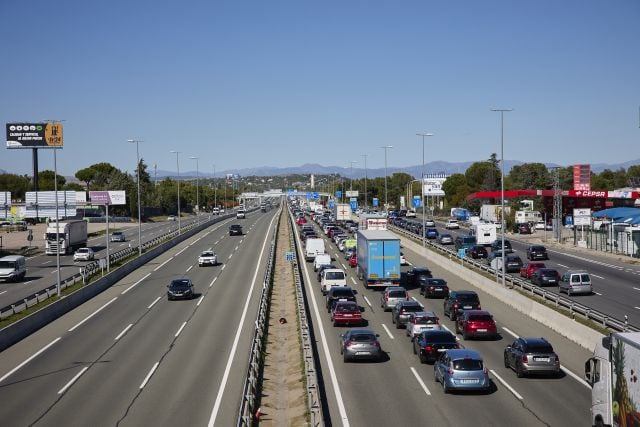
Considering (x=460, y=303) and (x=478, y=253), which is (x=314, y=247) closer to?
(x=478, y=253)

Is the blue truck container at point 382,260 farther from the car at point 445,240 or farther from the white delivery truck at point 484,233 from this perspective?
the car at point 445,240

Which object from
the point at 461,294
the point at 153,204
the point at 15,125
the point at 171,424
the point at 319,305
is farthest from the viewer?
the point at 153,204

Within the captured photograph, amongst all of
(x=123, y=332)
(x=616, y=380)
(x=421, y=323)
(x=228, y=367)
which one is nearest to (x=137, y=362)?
(x=228, y=367)

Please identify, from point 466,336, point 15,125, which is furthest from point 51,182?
point 466,336

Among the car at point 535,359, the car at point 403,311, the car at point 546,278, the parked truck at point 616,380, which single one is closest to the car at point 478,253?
the car at point 546,278

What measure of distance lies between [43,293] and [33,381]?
18.4 m

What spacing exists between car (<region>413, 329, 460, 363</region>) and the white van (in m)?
38.6

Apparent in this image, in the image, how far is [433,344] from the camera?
2586cm

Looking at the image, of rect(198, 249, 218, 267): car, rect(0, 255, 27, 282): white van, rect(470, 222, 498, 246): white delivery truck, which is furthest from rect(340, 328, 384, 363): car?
rect(470, 222, 498, 246): white delivery truck

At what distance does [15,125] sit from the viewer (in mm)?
115312

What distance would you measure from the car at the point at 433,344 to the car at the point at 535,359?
261 cm

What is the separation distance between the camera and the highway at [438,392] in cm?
1921

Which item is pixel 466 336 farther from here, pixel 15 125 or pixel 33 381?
pixel 15 125

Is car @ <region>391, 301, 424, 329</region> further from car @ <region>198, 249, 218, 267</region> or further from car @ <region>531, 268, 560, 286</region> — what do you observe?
car @ <region>198, 249, 218, 267</region>
